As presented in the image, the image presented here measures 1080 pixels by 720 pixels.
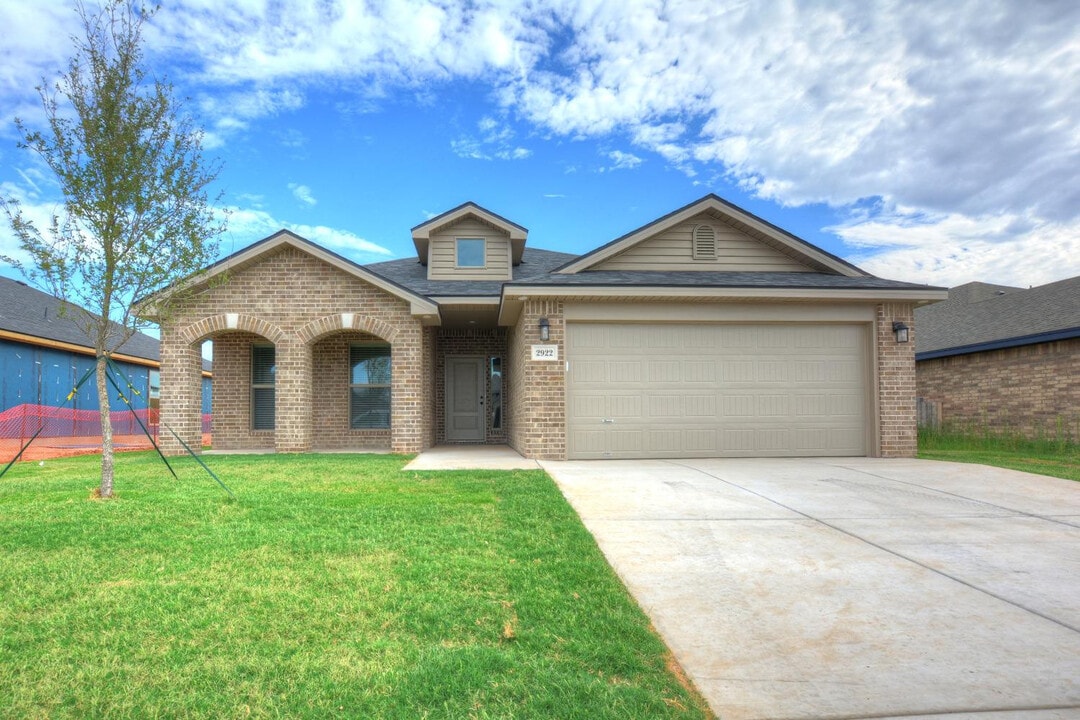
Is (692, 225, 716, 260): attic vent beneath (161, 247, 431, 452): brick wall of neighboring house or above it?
above

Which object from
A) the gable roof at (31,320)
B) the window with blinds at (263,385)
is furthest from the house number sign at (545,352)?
the gable roof at (31,320)

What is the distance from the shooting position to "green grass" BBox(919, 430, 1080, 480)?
376 inches

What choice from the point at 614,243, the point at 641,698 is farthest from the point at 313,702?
the point at 614,243

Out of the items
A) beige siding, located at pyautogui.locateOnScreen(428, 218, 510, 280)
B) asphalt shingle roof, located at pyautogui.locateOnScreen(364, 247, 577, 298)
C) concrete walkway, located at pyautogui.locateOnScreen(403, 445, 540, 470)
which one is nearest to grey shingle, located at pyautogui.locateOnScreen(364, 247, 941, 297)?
asphalt shingle roof, located at pyautogui.locateOnScreen(364, 247, 577, 298)

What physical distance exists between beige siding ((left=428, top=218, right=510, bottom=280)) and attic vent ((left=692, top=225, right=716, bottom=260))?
15.5ft

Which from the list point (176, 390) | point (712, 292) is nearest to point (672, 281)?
point (712, 292)

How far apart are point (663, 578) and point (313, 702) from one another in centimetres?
231

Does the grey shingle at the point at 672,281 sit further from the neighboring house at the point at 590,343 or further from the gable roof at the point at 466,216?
the gable roof at the point at 466,216

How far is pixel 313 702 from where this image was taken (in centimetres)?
228

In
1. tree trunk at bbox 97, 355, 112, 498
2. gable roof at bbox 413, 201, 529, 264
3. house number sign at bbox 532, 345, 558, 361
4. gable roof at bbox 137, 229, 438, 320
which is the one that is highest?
gable roof at bbox 413, 201, 529, 264

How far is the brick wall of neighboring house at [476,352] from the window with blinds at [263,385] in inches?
156

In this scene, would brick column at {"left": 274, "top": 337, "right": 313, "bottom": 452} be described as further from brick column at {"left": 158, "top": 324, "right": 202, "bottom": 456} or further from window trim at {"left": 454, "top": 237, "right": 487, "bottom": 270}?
window trim at {"left": 454, "top": 237, "right": 487, "bottom": 270}

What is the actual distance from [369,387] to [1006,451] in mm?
14306

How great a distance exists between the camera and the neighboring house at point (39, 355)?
57.9 feet
